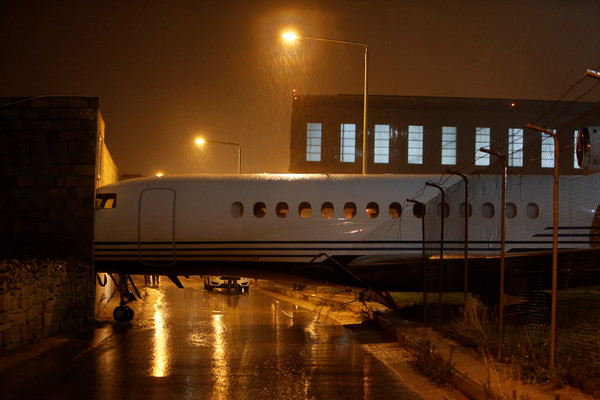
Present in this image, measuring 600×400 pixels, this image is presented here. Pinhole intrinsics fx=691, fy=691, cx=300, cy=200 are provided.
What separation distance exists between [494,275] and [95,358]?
8738mm

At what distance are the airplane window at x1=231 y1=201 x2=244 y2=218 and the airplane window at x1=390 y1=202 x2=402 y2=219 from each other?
3.71 metres

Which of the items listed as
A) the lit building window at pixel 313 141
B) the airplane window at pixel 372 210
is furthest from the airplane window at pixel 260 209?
the lit building window at pixel 313 141

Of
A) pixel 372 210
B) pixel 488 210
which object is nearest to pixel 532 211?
pixel 488 210

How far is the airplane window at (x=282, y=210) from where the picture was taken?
55.7ft

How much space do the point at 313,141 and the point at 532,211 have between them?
114 ft

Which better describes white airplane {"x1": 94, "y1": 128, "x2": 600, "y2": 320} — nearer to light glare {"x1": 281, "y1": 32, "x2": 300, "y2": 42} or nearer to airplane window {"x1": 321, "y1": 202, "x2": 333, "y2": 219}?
airplane window {"x1": 321, "y1": 202, "x2": 333, "y2": 219}

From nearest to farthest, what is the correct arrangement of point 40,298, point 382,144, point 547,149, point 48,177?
point 40,298, point 48,177, point 547,149, point 382,144

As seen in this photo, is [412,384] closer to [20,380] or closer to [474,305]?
[474,305]

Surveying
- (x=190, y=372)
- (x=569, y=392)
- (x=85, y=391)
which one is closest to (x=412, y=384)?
(x=569, y=392)

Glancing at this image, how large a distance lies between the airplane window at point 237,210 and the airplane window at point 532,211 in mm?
7031

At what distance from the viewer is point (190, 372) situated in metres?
10.3

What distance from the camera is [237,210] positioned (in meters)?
17.0

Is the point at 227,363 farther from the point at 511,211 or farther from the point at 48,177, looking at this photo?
the point at 511,211

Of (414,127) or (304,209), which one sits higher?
(414,127)
